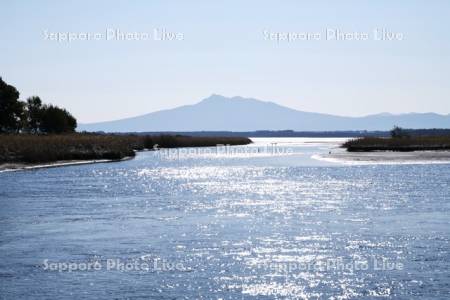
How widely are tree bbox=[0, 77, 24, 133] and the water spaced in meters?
89.0

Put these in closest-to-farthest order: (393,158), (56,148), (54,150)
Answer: (54,150), (56,148), (393,158)

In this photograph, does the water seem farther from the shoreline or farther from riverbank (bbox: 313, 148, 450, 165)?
riverbank (bbox: 313, 148, 450, 165)

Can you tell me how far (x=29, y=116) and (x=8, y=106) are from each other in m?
26.2

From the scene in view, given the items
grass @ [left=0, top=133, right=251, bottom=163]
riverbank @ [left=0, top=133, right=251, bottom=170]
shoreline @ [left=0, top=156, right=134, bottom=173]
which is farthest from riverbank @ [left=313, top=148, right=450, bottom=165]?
shoreline @ [left=0, top=156, right=134, bottom=173]

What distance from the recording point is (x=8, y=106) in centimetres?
13775

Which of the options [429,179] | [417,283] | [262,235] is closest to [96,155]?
[429,179]

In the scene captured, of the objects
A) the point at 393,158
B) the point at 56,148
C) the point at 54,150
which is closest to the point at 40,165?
the point at 54,150

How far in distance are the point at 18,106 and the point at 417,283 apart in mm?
128886

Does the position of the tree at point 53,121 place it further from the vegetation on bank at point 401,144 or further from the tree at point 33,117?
the vegetation on bank at point 401,144

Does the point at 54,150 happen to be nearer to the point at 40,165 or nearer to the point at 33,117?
the point at 40,165

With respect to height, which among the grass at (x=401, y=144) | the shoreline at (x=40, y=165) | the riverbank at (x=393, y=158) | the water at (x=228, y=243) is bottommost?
the water at (x=228, y=243)

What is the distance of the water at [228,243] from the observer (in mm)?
19438

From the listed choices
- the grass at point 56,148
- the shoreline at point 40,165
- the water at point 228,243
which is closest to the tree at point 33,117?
the grass at point 56,148

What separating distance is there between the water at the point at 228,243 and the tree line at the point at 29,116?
3522 inches
